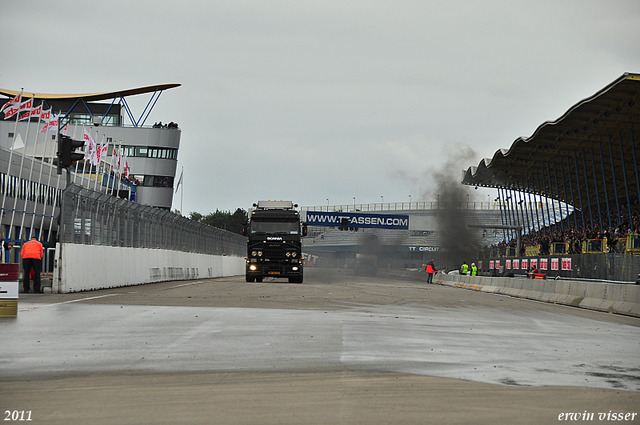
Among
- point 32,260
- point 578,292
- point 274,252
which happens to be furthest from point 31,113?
point 578,292

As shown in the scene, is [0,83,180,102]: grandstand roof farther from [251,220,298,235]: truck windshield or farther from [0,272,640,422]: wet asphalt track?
[0,272,640,422]: wet asphalt track

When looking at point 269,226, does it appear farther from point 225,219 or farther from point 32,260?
point 225,219

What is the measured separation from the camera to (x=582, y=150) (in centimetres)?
5778

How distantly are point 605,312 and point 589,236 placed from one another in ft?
82.9

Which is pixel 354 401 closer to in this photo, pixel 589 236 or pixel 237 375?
pixel 237 375

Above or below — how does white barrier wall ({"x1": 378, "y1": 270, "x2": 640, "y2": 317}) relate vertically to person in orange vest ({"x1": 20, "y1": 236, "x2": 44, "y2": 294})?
below

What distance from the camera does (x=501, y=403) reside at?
6.17 metres

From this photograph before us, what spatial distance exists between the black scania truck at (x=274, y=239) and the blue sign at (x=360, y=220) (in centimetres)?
5459

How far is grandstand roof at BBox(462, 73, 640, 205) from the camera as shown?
44.2 m

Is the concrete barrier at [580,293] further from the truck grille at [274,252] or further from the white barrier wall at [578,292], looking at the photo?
the truck grille at [274,252]

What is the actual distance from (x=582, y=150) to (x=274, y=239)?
3246cm

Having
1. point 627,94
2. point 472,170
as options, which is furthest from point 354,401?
point 472,170

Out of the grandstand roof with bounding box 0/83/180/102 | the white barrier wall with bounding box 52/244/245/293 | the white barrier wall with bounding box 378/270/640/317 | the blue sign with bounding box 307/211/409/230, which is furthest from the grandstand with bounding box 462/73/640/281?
the grandstand roof with bounding box 0/83/180/102

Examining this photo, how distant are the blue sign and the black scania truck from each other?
54.6 m
